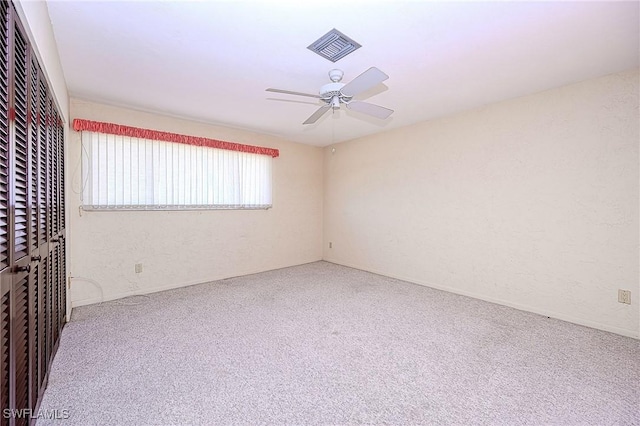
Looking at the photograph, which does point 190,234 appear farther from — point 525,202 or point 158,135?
point 525,202

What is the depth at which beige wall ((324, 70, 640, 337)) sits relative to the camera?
8.61 ft

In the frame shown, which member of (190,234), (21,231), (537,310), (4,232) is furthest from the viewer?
(190,234)

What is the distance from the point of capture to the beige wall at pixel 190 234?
3.32m

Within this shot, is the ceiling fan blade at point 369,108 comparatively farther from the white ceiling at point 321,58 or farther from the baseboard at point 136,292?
the baseboard at point 136,292

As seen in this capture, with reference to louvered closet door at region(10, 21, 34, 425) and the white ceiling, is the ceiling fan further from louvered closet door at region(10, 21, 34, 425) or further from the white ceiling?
louvered closet door at region(10, 21, 34, 425)

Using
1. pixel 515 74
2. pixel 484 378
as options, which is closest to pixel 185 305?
pixel 484 378

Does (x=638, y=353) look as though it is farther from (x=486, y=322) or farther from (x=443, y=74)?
(x=443, y=74)

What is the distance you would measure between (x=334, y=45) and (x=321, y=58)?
0.21 metres

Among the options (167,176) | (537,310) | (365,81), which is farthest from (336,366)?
(167,176)

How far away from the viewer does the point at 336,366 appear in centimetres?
207

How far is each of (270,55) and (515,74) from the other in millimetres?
2148

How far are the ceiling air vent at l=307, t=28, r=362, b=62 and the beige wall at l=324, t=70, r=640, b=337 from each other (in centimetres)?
216

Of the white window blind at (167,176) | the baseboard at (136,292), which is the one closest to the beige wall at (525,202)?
the white window blind at (167,176)

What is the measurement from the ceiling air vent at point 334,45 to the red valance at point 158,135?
8.11 feet
